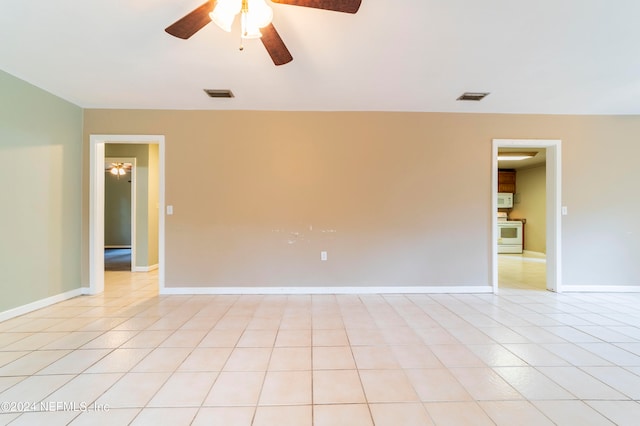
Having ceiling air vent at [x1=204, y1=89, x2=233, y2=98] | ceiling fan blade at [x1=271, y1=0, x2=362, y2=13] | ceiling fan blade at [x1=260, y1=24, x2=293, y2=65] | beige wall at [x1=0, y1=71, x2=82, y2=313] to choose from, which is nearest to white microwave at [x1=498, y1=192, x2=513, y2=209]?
ceiling air vent at [x1=204, y1=89, x2=233, y2=98]

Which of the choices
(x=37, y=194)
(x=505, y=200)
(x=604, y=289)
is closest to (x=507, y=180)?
(x=505, y=200)

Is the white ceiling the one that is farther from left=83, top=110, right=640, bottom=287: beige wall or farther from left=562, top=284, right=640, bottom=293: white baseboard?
left=562, top=284, right=640, bottom=293: white baseboard

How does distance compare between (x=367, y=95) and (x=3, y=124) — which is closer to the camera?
(x=3, y=124)

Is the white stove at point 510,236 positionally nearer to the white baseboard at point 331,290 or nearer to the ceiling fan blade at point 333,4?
the white baseboard at point 331,290

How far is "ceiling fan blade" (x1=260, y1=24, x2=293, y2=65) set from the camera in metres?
1.87

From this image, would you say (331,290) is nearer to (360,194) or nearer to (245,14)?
(360,194)

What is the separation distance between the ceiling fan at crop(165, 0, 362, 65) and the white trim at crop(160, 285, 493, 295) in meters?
2.90

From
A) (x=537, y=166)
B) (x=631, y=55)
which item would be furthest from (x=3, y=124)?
(x=537, y=166)

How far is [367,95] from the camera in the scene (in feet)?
10.9

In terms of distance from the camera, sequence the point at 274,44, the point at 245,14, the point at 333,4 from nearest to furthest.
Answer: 1. the point at 333,4
2. the point at 245,14
3. the point at 274,44

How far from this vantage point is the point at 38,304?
3.13m

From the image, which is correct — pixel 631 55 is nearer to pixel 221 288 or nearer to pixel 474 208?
pixel 474 208

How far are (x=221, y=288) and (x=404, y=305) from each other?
235 cm

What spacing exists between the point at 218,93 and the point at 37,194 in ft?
7.55
